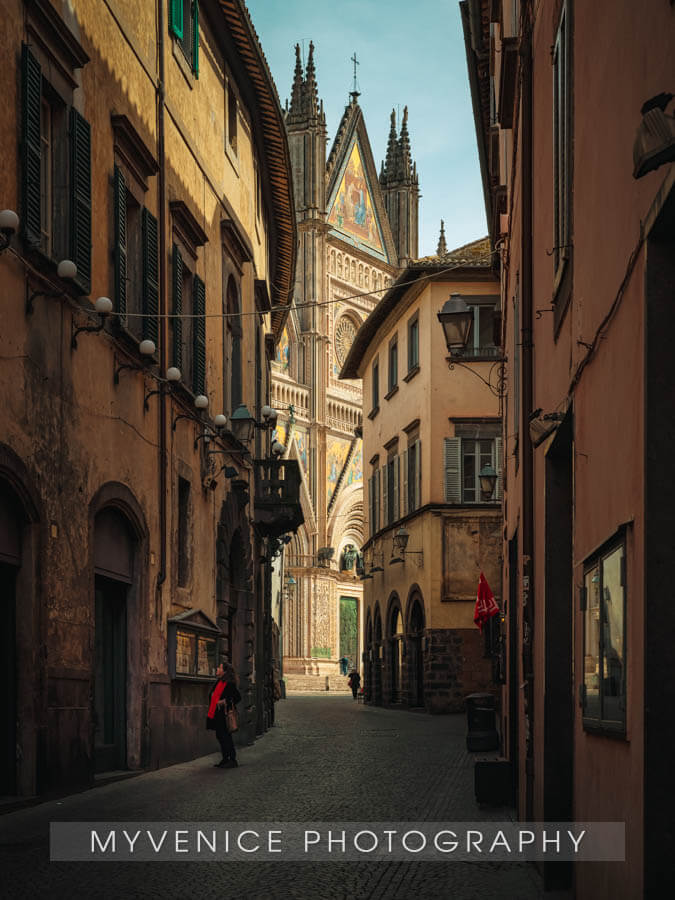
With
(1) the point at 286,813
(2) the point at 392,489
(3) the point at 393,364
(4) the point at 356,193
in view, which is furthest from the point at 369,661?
(4) the point at 356,193

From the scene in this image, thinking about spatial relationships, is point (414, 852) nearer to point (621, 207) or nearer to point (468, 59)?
point (621, 207)

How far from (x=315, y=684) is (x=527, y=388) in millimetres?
58259

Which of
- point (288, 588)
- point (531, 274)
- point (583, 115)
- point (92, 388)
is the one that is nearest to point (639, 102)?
point (583, 115)

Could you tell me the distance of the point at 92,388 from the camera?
14.5m

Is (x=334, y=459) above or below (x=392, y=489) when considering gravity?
above

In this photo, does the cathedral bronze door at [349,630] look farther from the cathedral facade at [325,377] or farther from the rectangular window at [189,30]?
the rectangular window at [189,30]

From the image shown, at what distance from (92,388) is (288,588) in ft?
189

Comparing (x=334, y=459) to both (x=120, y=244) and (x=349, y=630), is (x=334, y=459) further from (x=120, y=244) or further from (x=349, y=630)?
(x=120, y=244)

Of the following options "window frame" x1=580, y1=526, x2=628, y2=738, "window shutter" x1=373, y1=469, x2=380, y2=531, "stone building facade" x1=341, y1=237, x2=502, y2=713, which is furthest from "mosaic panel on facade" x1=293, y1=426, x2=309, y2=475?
"window frame" x1=580, y1=526, x2=628, y2=738

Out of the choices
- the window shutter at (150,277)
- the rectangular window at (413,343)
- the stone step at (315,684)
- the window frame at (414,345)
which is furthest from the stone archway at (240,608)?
the stone step at (315,684)

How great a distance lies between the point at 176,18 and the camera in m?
19.2

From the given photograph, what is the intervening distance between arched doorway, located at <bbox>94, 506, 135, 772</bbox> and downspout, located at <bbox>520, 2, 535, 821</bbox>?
5775 millimetres

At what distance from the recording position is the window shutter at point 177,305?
733 inches

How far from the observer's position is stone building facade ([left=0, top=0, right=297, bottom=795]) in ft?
40.5
